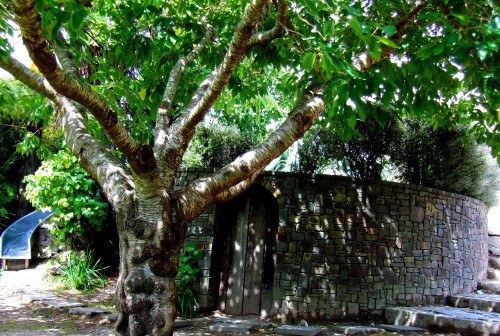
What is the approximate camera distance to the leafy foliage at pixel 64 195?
875 cm

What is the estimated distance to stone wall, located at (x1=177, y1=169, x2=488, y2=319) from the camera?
23.3 feet

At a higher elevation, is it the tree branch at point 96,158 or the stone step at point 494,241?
the tree branch at point 96,158

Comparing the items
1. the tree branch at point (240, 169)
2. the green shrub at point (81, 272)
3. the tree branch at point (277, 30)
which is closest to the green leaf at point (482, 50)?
the tree branch at point (240, 169)

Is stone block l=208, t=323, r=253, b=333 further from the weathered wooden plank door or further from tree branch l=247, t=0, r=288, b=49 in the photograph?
tree branch l=247, t=0, r=288, b=49

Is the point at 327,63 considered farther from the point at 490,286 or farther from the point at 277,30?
the point at 490,286

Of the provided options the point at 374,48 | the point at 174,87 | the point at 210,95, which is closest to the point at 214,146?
the point at 174,87

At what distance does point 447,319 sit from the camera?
21.4 feet

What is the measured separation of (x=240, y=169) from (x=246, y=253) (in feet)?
11.4

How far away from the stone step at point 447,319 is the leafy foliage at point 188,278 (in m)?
3.08

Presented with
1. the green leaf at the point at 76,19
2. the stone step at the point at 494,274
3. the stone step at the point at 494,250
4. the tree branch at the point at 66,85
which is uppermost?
the green leaf at the point at 76,19

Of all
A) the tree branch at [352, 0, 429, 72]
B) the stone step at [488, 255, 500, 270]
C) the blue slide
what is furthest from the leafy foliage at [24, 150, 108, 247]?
the stone step at [488, 255, 500, 270]

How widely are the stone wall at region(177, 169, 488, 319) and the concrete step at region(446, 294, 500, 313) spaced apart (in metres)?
0.20

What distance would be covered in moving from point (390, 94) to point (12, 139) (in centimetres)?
1214

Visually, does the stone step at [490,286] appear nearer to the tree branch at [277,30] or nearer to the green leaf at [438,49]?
the tree branch at [277,30]
